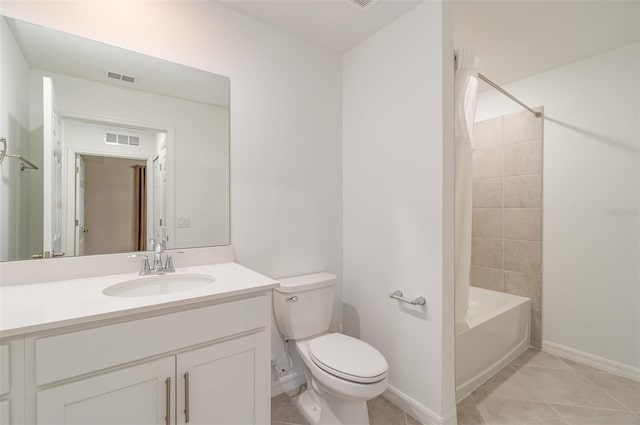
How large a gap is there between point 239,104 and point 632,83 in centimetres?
278

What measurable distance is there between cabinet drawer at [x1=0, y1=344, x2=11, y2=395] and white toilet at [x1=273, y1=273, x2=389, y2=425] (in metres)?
1.11

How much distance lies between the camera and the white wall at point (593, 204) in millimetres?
2115

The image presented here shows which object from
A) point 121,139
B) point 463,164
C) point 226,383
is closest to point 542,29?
point 463,164

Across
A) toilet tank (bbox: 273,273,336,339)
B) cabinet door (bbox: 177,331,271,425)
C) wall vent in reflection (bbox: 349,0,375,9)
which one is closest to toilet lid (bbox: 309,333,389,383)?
toilet tank (bbox: 273,273,336,339)

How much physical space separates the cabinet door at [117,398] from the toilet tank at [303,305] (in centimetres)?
76

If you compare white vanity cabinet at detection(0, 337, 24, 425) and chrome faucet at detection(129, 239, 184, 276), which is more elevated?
chrome faucet at detection(129, 239, 184, 276)

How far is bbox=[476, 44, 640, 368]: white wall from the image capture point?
2115 mm

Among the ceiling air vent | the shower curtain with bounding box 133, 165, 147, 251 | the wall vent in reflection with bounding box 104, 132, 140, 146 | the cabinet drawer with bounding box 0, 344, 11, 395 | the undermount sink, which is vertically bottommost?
the cabinet drawer with bounding box 0, 344, 11, 395

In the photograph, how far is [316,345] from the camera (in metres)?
1.60

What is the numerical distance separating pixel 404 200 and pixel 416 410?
121 cm

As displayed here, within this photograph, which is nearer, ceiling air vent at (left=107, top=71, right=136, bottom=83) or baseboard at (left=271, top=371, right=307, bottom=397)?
ceiling air vent at (left=107, top=71, right=136, bottom=83)

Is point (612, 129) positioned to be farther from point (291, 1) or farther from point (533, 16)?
point (291, 1)

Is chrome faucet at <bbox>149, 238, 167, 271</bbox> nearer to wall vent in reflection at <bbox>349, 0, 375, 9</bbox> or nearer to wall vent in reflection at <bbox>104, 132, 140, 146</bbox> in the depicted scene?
wall vent in reflection at <bbox>104, 132, 140, 146</bbox>

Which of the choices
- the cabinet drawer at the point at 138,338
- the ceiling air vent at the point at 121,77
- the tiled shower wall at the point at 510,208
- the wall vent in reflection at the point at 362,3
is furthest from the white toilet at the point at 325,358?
the tiled shower wall at the point at 510,208
